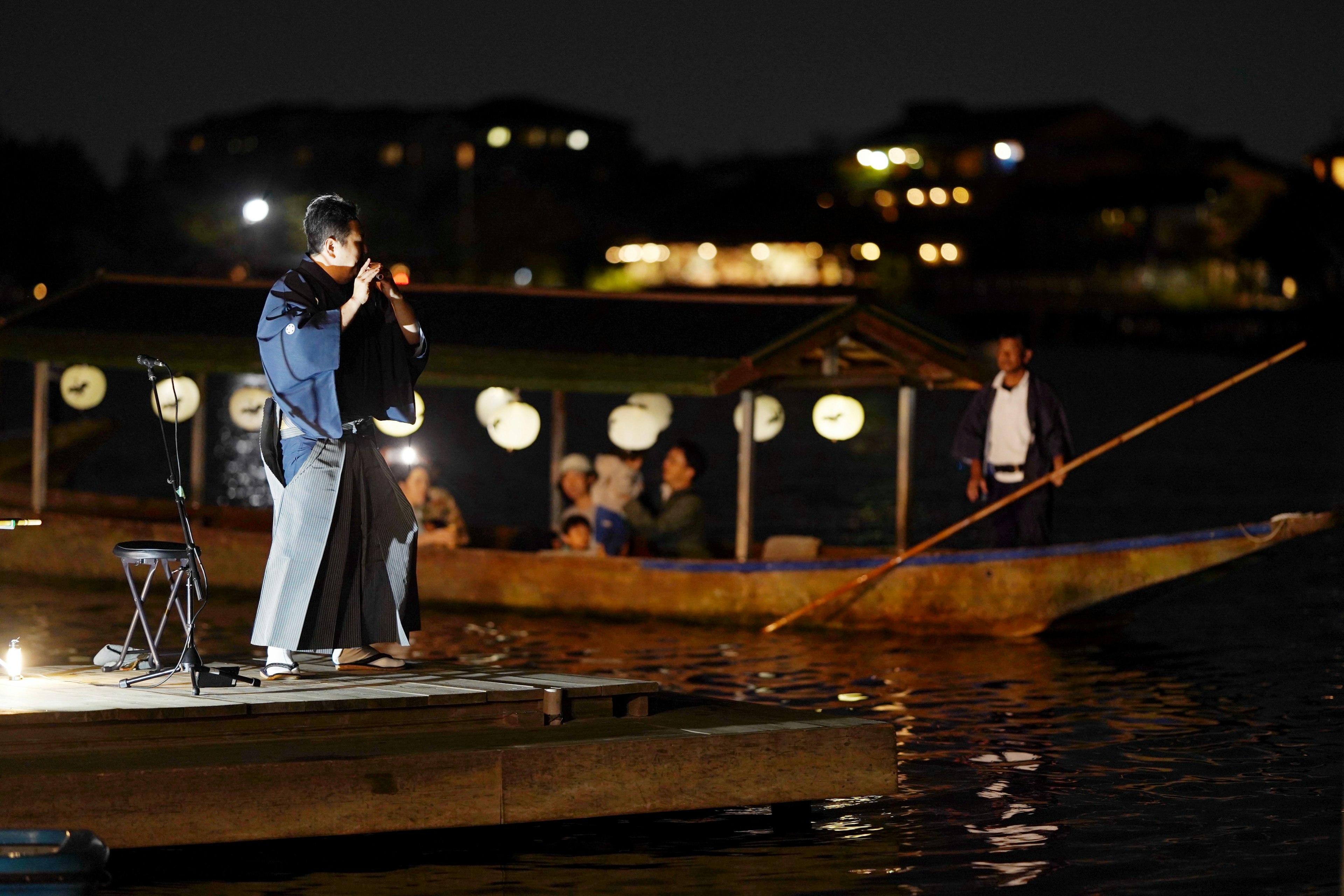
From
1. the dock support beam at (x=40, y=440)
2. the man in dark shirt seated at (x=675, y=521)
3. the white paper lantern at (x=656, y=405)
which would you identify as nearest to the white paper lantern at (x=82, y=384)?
the dock support beam at (x=40, y=440)

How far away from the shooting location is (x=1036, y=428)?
12.2 meters

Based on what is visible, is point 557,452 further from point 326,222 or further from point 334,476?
point 326,222

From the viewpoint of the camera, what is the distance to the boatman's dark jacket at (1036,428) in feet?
39.9

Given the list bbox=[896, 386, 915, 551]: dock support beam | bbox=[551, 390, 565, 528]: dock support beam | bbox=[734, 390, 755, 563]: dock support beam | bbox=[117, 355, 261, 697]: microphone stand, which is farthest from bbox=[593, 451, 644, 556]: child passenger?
bbox=[117, 355, 261, 697]: microphone stand

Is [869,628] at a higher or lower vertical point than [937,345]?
lower

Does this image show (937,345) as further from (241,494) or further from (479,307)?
(241,494)

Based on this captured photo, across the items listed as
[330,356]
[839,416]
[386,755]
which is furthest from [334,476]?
[839,416]

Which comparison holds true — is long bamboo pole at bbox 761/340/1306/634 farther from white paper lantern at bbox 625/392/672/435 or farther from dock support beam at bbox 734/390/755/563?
white paper lantern at bbox 625/392/672/435

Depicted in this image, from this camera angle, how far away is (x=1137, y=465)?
28.9 metres

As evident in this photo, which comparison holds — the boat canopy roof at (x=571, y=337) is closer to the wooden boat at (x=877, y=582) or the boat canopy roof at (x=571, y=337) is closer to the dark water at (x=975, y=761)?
the wooden boat at (x=877, y=582)

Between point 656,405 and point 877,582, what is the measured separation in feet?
7.97

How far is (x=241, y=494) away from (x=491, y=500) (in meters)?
3.67

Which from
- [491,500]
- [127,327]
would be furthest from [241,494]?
[127,327]

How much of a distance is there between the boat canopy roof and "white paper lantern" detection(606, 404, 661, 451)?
376 millimetres
